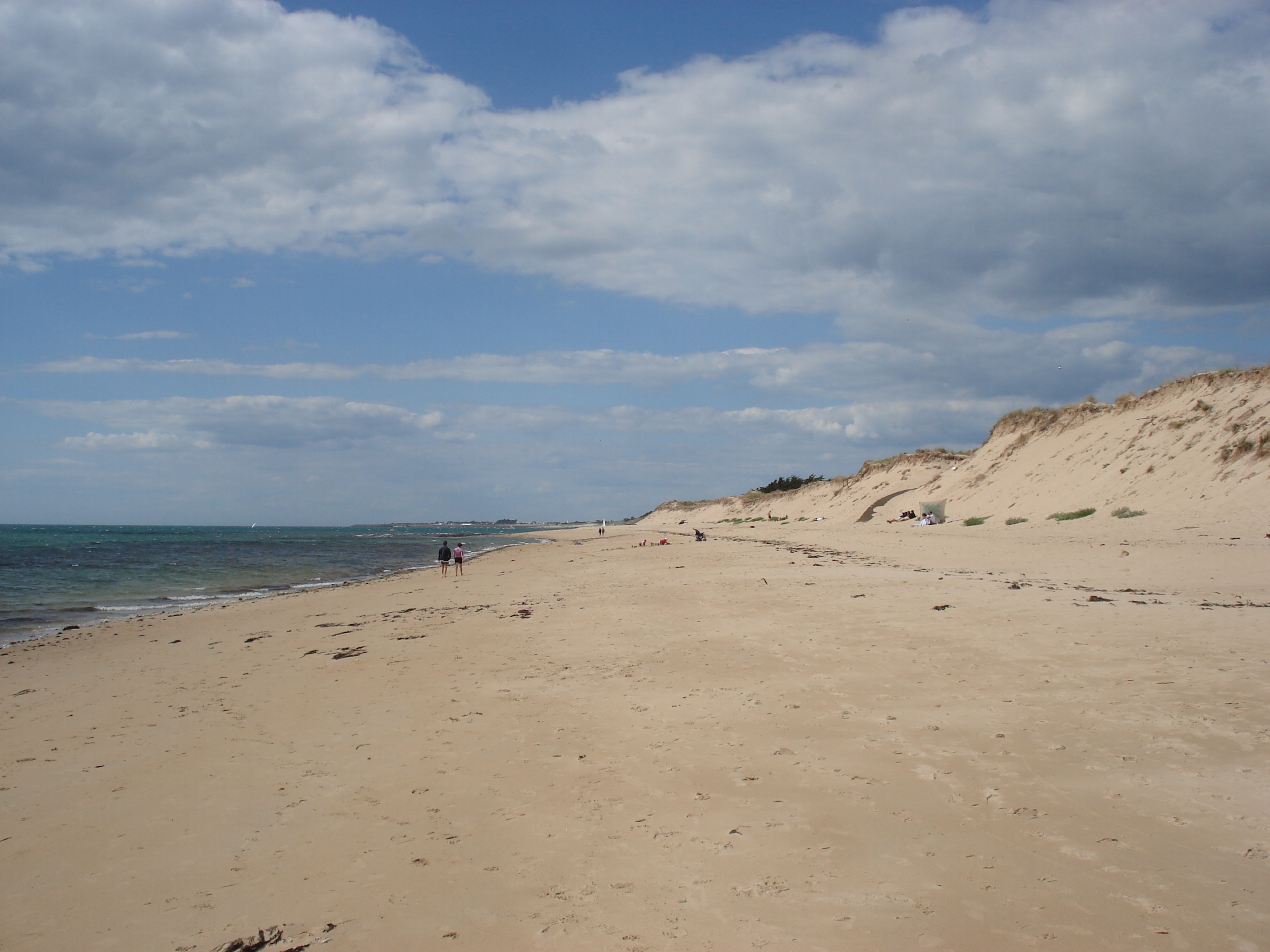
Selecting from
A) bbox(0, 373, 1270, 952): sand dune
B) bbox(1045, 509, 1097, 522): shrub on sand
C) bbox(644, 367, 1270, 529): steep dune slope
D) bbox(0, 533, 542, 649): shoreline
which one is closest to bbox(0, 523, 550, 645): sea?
bbox(0, 533, 542, 649): shoreline

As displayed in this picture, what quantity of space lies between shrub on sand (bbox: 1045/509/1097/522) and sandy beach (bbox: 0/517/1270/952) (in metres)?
12.2

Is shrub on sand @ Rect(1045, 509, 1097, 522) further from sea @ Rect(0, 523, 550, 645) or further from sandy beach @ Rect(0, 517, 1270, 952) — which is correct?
sea @ Rect(0, 523, 550, 645)

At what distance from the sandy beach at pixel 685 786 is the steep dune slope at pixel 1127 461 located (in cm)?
1100

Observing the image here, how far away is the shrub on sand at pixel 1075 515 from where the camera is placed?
73.1 ft

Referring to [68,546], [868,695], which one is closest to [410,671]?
[868,695]

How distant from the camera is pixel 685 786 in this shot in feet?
16.3

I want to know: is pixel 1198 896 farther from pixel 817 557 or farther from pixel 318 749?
pixel 817 557

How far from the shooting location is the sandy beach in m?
3.50

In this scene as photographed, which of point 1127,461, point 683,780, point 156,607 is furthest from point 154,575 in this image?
point 1127,461

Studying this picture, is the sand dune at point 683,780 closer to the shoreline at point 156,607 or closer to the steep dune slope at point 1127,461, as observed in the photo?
the shoreline at point 156,607

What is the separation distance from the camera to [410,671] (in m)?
8.99

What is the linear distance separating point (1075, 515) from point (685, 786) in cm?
2260

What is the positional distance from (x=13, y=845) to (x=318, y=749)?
207cm

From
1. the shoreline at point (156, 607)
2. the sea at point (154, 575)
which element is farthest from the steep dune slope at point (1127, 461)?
the shoreline at point (156, 607)
